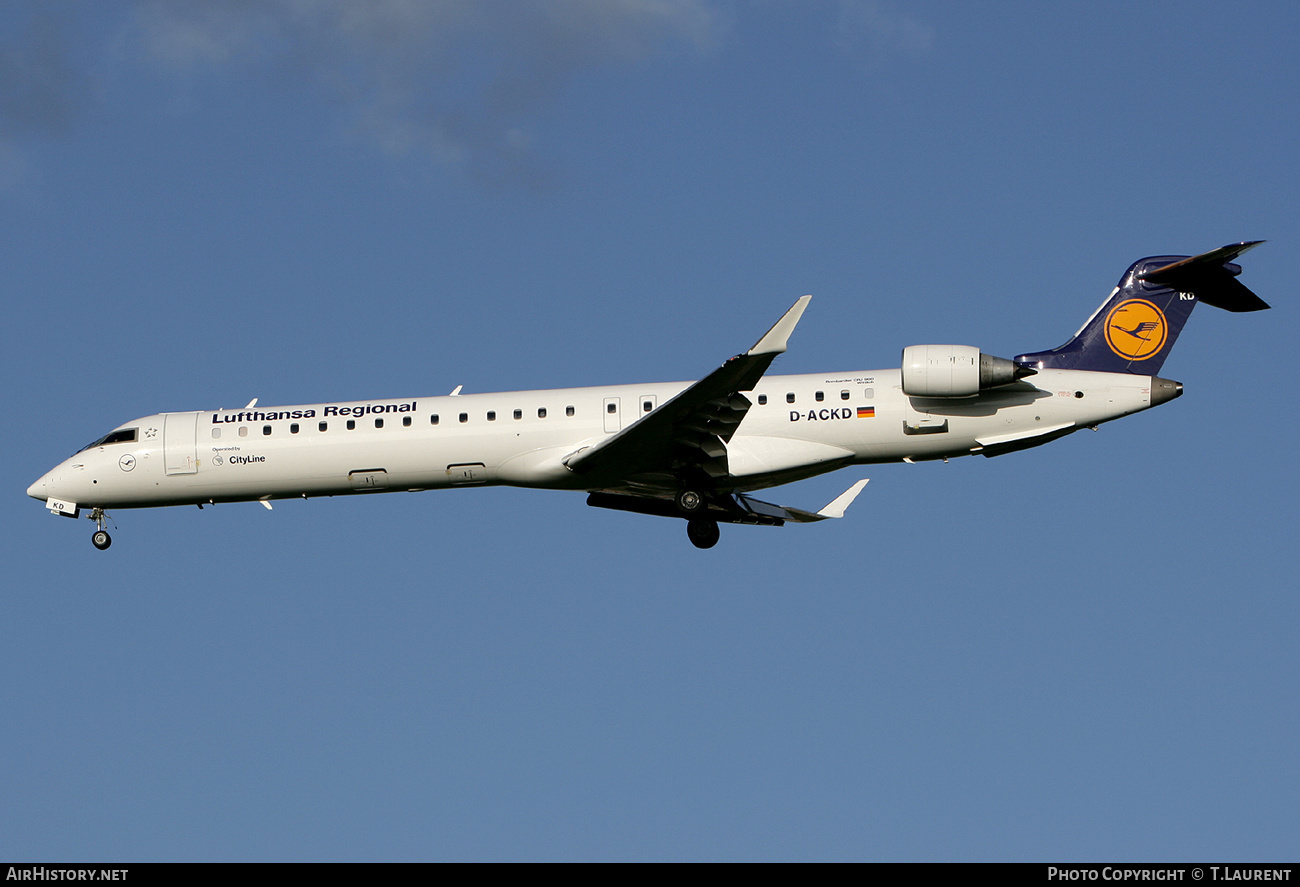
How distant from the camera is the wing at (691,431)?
75.2ft

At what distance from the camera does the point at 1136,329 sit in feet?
87.3

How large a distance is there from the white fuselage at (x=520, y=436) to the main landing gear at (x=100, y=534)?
21 centimetres

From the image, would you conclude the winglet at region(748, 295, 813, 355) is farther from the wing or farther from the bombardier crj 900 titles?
the bombardier crj 900 titles

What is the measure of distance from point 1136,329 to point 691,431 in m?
9.14

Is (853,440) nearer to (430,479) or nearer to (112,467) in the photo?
(430,479)

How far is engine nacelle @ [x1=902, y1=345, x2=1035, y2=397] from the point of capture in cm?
2508

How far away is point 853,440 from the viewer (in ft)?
84.2

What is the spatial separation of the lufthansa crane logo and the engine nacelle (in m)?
2.55

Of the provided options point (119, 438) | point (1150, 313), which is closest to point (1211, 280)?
point (1150, 313)

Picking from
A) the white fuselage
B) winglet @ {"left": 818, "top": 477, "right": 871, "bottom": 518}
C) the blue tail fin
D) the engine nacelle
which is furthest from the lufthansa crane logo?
winglet @ {"left": 818, "top": 477, "right": 871, "bottom": 518}

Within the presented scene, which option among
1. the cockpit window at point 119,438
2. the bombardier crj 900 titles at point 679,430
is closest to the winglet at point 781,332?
the bombardier crj 900 titles at point 679,430

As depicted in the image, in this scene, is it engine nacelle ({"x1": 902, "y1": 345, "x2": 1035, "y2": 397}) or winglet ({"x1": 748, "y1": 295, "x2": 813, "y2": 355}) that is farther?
engine nacelle ({"x1": 902, "y1": 345, "x2": 1035, "y2": 397})
